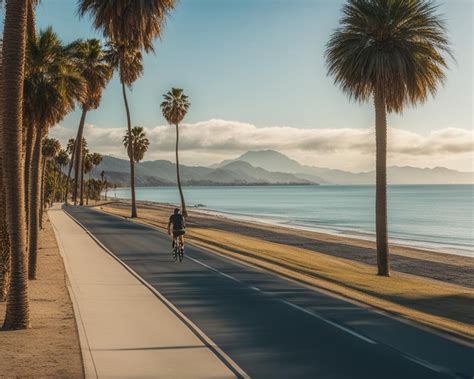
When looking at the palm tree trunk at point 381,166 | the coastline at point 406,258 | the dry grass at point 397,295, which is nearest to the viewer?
the dry grass at point 397,295

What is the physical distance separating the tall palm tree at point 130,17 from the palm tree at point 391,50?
9633 mm

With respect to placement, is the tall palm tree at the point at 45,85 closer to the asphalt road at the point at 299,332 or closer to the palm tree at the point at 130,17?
the palm tree at the point at 130,17

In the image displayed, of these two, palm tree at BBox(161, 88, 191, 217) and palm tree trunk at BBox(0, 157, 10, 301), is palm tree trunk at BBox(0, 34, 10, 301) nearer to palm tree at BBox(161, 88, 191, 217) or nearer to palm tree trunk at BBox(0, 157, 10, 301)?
palm tree trunk at BBox(0, 157, 10, 301)

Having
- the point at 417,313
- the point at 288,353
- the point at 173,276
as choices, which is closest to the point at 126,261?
the point at 173,276

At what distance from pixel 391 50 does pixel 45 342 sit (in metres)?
18.9

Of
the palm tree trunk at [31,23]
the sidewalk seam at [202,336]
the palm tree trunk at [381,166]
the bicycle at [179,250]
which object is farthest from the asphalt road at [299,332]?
the palm tree trunk at [31,23]

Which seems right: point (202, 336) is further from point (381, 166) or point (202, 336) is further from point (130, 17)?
point (381, 166)

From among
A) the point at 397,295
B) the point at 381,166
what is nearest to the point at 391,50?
the point at 381,166

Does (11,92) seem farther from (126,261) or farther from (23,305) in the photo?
(126,261)

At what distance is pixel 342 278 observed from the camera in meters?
22.2

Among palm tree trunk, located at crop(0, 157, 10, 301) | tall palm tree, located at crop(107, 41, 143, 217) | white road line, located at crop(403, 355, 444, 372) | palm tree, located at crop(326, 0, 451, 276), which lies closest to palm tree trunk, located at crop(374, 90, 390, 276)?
palm tree, located at crop(326, 0, 451, 276)

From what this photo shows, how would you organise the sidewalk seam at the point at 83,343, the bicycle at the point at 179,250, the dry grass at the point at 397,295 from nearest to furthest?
the sidewalk seam at the point at 83,343 → the dry grass at the point at 397,295 → the bicycle at the point at 179,250

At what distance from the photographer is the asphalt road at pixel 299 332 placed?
990cm

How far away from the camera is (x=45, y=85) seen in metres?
19.6
